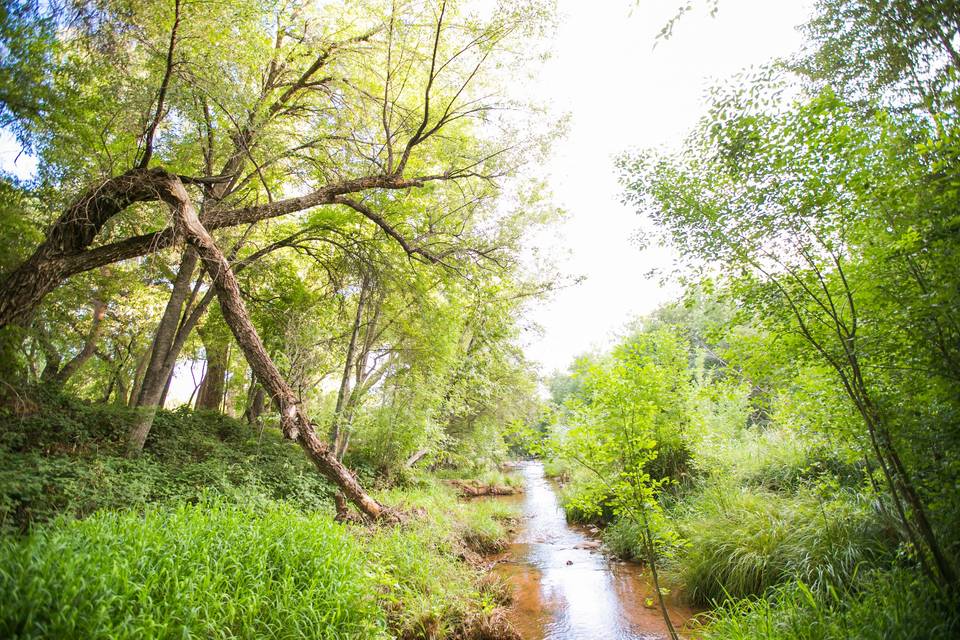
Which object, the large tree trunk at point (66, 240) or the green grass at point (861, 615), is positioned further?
the large tree trunk at point (66, 240)

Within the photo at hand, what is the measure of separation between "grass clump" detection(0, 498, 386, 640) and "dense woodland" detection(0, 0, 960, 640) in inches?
1.0

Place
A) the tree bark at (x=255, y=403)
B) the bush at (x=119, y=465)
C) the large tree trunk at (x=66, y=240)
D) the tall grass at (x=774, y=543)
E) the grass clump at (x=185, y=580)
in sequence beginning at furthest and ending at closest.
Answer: the tree bark at (x=255, y=403) → the large tree trunk at (x=66, y=240) → the bush at (x=119, y=465) → the tall grass at (x=774, y=543) → the grass clump at (x=185, y=580)

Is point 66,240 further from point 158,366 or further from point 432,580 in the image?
point 432,580

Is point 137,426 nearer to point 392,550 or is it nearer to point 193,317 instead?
point 193,317

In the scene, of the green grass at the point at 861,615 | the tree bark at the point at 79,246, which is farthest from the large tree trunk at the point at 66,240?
the green grass at the point at 861,615

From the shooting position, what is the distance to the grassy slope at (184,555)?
2496 millimetres

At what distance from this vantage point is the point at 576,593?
551cm

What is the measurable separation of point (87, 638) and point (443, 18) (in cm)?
694

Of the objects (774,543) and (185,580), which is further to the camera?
(774,543)

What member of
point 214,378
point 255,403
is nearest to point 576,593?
point 255,403

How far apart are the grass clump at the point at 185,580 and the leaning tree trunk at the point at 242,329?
141cm

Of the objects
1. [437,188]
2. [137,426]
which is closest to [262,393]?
[137,426]

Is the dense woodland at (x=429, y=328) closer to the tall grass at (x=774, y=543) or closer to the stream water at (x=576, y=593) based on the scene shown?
the tall grass at (x=774, y=543)

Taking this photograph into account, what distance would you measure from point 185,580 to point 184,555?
0.36 metres
